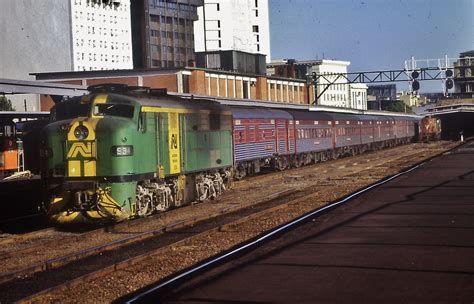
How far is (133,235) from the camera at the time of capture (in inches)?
658

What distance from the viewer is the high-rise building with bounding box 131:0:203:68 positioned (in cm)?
12644

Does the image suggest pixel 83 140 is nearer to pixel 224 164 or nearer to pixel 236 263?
pixel 236 263

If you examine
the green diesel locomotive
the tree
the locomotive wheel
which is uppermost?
the tree

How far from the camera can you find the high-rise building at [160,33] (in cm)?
12644

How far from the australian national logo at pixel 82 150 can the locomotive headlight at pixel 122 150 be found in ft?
1.67

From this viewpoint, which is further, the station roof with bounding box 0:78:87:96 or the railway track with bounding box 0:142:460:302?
the station roof with bounding box 0:78:87:96

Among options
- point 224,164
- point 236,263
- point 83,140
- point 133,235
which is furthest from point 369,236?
point 224,164

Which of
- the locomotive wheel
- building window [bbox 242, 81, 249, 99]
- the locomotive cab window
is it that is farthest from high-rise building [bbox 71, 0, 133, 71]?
the locomotive wheel

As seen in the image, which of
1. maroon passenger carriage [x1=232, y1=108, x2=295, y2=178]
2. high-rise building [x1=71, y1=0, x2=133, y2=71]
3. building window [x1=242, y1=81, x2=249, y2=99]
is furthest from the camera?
high-rise building [x1=71, y1=0, x2=133, y2=71]

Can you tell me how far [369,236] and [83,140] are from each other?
23.4 feet

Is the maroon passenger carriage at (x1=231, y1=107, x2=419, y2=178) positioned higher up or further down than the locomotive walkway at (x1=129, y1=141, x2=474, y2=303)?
higher up

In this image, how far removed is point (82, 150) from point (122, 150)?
3.09 ft

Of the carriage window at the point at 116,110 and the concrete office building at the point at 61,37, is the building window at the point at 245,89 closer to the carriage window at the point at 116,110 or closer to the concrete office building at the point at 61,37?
the concrete office building at the point at 61,37

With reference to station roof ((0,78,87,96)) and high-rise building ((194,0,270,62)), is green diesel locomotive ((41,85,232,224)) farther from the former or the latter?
high-rise building ((194,0,270,62))
